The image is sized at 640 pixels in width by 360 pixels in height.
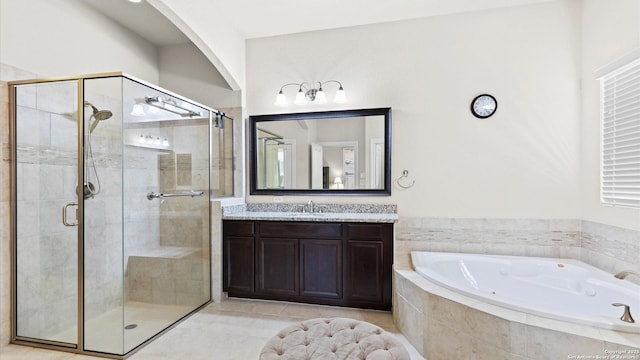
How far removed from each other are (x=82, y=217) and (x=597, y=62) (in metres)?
4.31

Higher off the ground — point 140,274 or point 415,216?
point 415,216

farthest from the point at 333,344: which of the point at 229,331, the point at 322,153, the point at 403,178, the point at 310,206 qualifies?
the point at 322,153

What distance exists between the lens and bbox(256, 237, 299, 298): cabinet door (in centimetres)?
292

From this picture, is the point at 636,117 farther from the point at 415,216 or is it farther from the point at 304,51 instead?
the point at 304,51

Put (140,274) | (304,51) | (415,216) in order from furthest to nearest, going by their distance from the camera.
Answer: (304,51) < (415,216) < (140,274)

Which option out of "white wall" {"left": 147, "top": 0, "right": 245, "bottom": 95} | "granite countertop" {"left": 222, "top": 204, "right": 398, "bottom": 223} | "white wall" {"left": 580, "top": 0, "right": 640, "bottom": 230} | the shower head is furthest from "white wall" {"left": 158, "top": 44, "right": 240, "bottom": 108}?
"white wall" {"left": 580, "top": 0, "right": 640, "bottom": 230}

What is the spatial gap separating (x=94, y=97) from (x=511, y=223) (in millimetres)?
3741

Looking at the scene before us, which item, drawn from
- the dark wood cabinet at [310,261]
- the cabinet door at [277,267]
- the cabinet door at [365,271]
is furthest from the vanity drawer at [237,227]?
the cabinet door at [365,271]

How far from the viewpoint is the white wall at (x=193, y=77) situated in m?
3.52

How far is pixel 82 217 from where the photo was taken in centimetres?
219

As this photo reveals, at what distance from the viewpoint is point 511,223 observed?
2.90 metres

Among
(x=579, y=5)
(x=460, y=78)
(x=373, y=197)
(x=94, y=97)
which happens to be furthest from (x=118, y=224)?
(x=579, y=5)

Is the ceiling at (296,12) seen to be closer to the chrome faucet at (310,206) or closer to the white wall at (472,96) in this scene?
the white wall at (472,96)

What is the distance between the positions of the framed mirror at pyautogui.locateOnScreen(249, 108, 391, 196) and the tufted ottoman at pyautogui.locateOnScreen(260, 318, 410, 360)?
1799 mm
